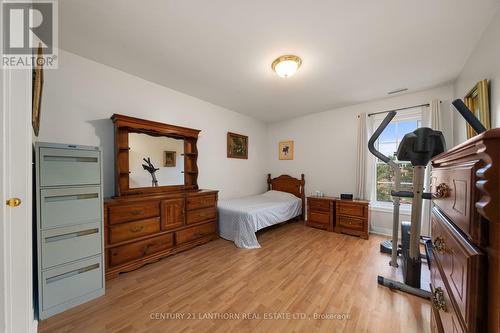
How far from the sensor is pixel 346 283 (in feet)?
6.34

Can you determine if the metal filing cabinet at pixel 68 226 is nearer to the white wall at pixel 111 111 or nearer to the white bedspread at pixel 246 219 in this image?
the white wall at pixel 111 111

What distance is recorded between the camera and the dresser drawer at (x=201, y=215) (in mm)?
2769

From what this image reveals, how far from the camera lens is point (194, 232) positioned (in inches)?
111

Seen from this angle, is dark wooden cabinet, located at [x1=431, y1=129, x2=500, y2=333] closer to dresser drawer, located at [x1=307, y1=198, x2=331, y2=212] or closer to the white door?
the white door

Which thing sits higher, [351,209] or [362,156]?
[362,156]

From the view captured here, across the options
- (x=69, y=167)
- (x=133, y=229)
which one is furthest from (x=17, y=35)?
(x=133, y=229)

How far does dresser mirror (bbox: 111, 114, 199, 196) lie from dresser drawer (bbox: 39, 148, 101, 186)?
64 cm

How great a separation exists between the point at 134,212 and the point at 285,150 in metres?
3.53

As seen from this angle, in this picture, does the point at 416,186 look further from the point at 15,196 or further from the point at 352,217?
the point at 15,196

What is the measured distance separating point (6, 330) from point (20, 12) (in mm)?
1589

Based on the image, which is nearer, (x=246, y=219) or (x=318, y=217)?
(x=246, y=219)

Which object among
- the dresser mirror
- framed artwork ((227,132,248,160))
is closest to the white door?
the dresser mirror

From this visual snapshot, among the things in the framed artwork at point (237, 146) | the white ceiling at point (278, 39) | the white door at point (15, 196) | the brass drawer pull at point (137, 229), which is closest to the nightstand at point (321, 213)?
the framed artwork at point (237, 146)

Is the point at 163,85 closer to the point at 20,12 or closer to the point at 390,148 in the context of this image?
the point at 20,12
